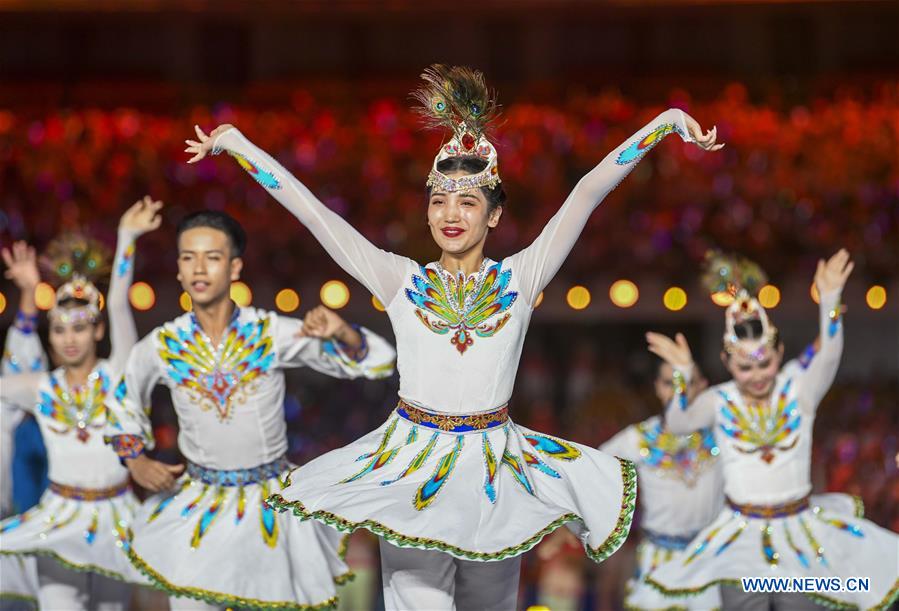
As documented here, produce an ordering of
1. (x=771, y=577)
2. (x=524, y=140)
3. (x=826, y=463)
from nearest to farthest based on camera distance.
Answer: (x=771, y=577) < (x=826, y=463) < (x=524, y=140)

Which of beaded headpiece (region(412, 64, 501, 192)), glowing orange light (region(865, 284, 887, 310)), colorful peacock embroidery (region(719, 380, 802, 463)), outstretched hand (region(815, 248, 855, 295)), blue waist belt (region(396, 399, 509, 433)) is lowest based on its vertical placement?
colorful peacock embroidery (region(719, 380, 802, 463))

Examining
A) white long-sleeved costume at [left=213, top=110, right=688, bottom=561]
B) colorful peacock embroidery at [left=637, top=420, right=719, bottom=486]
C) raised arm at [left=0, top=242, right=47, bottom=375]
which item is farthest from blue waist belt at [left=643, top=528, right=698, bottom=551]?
raised arm at [left=0, top=242, right=47, bottom=375]

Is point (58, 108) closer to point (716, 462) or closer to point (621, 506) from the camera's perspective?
point (716, 462)

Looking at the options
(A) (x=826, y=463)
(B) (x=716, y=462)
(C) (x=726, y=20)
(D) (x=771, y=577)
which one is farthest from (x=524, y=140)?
(D) (x=771, y=577)

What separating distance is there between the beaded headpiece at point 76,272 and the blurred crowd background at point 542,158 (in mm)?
2498

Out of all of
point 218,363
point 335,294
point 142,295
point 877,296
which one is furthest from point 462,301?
point 877,296

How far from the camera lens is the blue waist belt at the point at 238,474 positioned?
4.92m

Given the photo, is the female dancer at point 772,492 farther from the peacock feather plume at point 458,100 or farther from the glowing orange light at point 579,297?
the glowing orange light at point 579,297

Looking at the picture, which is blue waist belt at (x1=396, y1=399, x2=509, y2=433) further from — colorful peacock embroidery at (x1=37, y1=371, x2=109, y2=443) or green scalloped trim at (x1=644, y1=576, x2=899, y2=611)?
colorful peacock embroidery at (x1=37, y1=371, x2=109, y2=443)

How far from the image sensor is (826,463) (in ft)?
28.0

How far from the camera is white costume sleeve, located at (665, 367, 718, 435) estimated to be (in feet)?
18.0

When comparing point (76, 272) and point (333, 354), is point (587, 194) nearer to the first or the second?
point (333, 354)

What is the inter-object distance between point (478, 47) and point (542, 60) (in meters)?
0.48

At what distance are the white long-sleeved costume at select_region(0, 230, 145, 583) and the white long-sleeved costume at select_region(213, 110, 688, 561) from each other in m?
1.18
